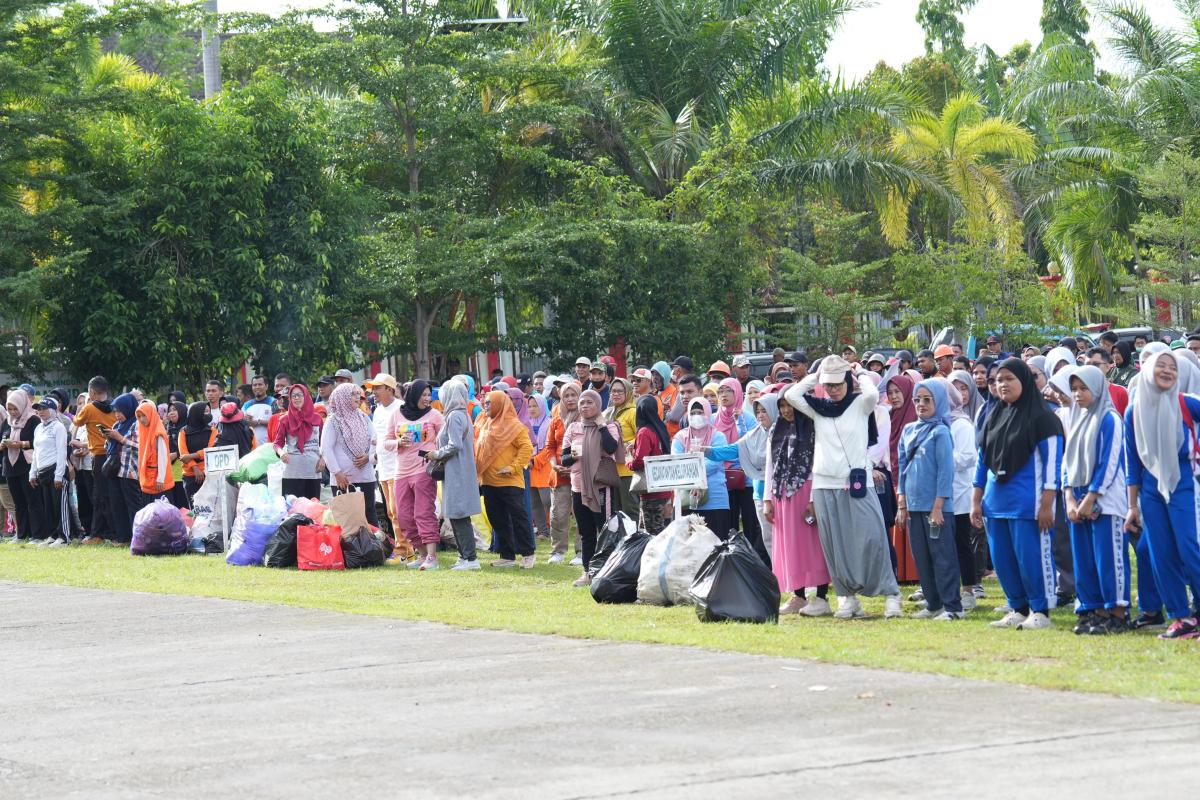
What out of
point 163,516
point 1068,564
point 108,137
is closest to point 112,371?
point 108,137

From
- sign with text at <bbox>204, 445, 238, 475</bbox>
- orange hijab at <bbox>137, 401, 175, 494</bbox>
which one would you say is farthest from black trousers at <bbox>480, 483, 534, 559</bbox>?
orange hijab at <bbox>137, 401, 175, 494</bbox>

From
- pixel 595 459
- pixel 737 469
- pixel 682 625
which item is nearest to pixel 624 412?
pixel 595 459

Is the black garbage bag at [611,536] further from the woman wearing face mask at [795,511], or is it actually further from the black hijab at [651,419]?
the woman wearing face mask at [795,511]

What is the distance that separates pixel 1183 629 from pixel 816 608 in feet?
8.69

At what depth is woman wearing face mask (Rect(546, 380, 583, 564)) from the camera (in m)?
15.1

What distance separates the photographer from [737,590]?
1107cm

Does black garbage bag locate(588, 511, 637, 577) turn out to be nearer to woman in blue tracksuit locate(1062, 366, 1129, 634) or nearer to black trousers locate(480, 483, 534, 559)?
Result: black trousers locate(480, 483, 534, 559)

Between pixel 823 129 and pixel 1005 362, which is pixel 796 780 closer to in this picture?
pixel 1005 362

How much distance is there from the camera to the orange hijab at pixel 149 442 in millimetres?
19656

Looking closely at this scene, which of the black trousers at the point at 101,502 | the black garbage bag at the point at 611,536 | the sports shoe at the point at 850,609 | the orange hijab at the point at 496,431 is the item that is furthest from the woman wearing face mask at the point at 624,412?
the black trousers at the point at 101,502

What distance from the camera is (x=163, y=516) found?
18797mm

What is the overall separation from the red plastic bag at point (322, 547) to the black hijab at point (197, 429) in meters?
4.20

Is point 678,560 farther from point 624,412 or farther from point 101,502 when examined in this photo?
point 101,502

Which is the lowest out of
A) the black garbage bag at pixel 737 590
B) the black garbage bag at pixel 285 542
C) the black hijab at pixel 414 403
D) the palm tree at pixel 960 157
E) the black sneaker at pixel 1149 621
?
the black sneaker at pixel 1149 621
